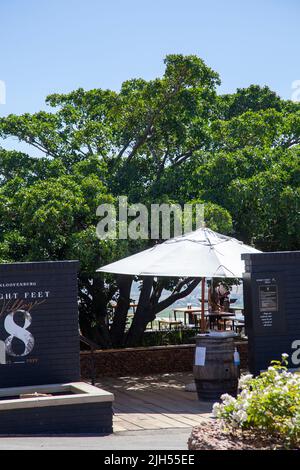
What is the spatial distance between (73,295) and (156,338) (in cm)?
727

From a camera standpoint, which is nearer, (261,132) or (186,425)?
(186,425)

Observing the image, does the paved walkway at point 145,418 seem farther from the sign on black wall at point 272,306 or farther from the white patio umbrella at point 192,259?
the white patio umbrella at point 192,259

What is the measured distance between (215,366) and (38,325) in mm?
2791

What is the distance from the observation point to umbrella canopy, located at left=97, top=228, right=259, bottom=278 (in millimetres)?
12836

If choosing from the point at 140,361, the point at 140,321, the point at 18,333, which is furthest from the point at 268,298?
the point at 140,321

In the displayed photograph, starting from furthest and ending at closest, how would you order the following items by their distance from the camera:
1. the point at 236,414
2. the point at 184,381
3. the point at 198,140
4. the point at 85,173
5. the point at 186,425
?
the point at 198,140 < the point at 85,173 < the point at 184,381 < the point at 186,425 < the point at 236,414

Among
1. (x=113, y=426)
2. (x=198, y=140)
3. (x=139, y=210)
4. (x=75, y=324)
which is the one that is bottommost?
(x=113, y=426)

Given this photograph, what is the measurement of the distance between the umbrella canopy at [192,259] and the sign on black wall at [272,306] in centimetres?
35

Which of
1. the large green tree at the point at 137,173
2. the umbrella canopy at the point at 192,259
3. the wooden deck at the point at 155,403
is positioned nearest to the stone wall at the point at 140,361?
the wooden deck at the point at 155,403

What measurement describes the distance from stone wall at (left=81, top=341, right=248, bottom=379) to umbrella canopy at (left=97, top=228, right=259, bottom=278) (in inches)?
108
